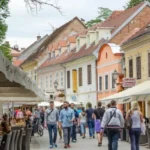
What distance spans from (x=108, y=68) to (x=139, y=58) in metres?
8.91

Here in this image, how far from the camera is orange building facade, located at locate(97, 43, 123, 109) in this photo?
4631cm

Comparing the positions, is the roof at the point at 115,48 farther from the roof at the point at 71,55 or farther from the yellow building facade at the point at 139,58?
the roof at the point at 71,55

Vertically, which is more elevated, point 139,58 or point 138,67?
point 139,58

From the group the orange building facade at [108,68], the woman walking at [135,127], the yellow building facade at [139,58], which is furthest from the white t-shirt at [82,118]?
the orange building facade at [108,68]

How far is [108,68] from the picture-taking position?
48844 mm

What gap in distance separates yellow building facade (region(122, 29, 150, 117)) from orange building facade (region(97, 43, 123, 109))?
7.36 ft

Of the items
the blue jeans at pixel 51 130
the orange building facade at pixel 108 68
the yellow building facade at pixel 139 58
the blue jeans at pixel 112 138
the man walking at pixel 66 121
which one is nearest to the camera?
the blue jeans at pixel 112 138

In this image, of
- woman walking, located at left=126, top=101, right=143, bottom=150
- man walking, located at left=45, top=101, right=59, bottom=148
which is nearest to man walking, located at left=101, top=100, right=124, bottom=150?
woman walking, located at left=126, top=101, right=143, bottom=150

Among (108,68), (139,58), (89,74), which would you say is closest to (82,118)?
(139,58)

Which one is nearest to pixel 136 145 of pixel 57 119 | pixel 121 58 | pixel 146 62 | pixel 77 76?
pixel 57 119

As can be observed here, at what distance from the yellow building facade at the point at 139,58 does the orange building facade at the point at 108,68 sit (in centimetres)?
224

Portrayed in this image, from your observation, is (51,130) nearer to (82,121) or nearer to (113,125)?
(113,125)

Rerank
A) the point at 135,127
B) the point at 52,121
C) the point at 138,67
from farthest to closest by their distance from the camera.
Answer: the point at 138,67
the point at 52,121
the point at 135,127

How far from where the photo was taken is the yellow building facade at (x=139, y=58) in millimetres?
38219
